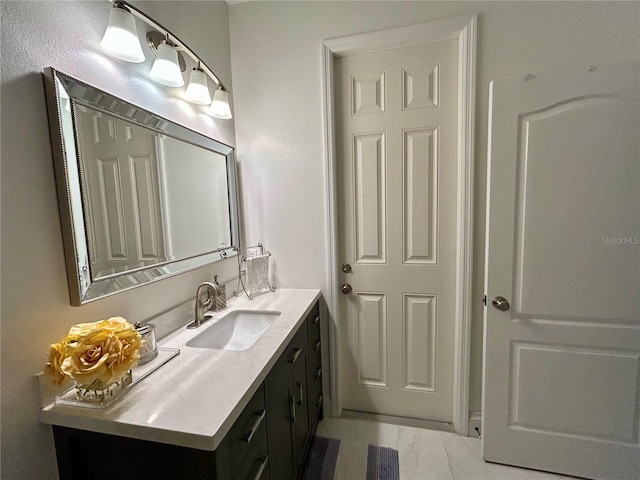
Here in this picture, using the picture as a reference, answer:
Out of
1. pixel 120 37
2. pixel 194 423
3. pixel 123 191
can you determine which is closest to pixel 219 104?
pixel 120 37

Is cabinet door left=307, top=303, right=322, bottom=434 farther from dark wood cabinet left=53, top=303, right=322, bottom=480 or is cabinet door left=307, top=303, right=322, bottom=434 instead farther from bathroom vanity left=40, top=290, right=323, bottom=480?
bathroom vanity left=40, top=290, right=323, bottom=480

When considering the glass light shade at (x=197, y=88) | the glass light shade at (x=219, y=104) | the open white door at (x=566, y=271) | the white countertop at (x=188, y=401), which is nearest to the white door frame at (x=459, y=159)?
the open white door at (x=566, y=271)

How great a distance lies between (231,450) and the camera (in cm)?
73

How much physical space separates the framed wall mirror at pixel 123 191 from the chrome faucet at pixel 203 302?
13 centimetres

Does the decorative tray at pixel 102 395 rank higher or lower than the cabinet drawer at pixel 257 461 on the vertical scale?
higher

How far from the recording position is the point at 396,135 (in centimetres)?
162

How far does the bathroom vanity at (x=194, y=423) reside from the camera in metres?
0.68

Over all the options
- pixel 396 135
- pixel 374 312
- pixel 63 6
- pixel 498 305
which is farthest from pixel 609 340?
pixel 63 6

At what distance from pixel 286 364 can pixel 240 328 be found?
43 cm

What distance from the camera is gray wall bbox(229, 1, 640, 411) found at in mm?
1323

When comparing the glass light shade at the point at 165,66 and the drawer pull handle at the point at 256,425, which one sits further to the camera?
the glass light shade at the point at 165,66

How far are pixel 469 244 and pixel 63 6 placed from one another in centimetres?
190

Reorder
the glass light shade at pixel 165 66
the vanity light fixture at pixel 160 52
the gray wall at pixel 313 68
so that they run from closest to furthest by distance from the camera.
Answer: the vanity light fixture at pixel 160 52 → the glass light shade at pixel 165 66 → the gray wall at pixel 313 68

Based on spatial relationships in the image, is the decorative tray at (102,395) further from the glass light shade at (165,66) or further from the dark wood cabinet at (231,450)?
the glass light shade at (165,66)
